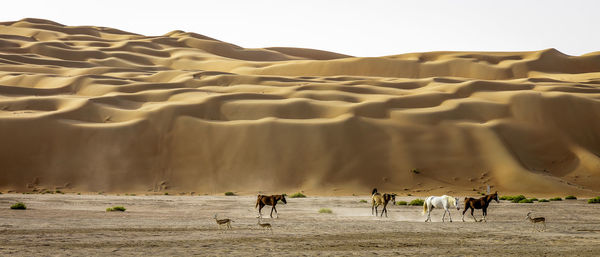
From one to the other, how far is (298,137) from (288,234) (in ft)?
117

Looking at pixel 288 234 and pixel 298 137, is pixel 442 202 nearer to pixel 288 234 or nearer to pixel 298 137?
pixel 288 234

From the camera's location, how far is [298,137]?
55344mm

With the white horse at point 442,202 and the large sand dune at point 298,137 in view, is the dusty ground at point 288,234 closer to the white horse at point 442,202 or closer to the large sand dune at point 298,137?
the white horse at point 442,202

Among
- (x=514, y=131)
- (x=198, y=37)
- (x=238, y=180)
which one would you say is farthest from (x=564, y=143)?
(x=198, y=37)

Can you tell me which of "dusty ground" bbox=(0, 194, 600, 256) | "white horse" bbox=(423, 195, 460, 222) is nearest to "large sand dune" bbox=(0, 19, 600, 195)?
"dusty ground" bbox=(0, 194, 600, 256)

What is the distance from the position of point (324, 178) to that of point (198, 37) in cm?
12092

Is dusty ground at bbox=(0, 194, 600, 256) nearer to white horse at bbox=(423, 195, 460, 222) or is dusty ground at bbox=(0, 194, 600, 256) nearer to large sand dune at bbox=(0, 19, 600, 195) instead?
white horse at bbox=(423, 195, 460, 222)

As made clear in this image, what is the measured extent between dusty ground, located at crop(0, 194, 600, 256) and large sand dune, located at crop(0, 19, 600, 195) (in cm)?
2000

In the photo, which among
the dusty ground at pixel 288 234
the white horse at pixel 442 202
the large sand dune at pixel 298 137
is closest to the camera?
the dusty ground at pixel 288 234

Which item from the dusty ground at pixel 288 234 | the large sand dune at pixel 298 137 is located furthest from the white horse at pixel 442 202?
the large sand dune at pixel 298 137

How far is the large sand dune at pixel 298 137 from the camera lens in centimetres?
5025

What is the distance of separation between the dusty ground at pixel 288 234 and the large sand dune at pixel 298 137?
→ 20.0 metres

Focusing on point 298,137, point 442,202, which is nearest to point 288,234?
point 442,202

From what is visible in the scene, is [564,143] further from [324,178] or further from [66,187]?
[66,187]
